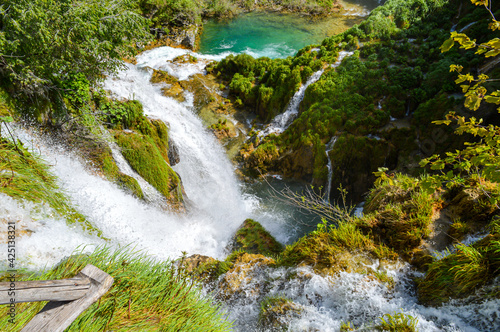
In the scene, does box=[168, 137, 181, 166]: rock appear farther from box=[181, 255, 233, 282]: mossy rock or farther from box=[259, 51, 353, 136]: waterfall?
box=[181, 255, 233, 282]: mossy rock

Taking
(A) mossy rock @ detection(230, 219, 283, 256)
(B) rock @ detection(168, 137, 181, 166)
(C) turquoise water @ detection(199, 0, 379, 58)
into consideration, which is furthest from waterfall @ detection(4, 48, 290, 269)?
(C) turquoise water @ detection(199, 0, 379, 58)

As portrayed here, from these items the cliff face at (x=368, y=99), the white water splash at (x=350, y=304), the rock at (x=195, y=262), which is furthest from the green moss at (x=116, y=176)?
the cliff face at (x=368, y=99)

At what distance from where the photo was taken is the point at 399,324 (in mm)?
3139

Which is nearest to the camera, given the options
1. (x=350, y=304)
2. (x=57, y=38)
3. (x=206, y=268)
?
(x=350, y=304)

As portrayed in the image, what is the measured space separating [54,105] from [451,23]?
16.2 meters

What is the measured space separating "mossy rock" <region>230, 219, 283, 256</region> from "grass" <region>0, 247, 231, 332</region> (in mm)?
3736

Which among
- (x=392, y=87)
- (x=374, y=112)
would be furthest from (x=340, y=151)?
(x=392, y=87)

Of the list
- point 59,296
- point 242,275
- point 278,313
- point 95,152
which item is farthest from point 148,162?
point 59,296

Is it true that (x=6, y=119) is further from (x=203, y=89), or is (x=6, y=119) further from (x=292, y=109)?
(x=292, y=109)

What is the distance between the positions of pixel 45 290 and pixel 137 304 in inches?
53.6

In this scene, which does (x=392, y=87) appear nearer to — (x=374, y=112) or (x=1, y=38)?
(x=374, y=112)

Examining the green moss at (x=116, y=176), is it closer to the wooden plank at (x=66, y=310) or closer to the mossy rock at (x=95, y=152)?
the mossy rock at (x=95, y=152)

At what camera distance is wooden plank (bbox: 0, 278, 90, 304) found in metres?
1.71

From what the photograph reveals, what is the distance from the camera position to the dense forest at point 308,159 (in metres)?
3.15
